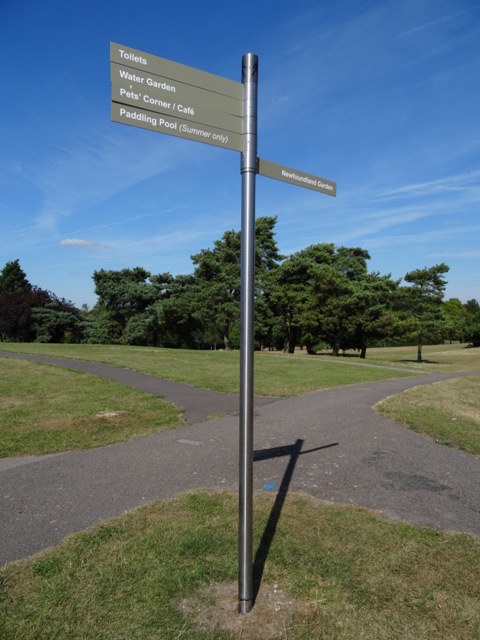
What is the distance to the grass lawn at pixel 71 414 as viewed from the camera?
260 inches

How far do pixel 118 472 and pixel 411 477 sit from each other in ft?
11.2

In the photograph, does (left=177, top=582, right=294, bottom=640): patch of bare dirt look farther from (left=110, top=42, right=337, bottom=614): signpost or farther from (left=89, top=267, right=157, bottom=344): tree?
(left=89, top=267, right=157, bottom=344): tree

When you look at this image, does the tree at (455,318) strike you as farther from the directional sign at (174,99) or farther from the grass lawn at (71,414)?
the directional sign at (174,99)

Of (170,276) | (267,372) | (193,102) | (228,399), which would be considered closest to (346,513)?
(193,102)

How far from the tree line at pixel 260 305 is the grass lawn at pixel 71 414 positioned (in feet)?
77.3

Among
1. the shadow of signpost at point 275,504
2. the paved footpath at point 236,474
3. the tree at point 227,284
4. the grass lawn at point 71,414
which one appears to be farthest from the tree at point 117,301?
the shadow of signpost at point 275,504

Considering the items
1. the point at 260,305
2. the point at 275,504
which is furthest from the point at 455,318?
the point at 275,504

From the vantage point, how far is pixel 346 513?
4.05 meters

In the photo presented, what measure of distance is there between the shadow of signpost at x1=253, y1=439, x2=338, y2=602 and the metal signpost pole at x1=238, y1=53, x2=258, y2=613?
0.32m

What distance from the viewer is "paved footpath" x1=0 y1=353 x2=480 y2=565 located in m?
3.99

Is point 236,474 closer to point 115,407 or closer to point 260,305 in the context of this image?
point 115,407

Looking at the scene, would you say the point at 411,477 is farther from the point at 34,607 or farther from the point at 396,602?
the point at 34,607

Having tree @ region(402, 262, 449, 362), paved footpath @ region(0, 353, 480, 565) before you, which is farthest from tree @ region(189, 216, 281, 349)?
paved footpath @ region(0, 353, 480, 565)

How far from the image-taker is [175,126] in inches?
100
